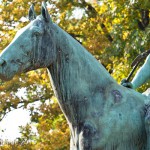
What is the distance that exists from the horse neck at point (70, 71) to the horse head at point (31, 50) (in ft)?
0.29

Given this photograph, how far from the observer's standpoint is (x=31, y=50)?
16.4 feet

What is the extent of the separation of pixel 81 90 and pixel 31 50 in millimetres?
557

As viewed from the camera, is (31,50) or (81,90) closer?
(31,50)

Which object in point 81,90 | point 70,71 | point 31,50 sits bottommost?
point 81,90

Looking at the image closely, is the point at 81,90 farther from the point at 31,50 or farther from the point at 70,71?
the point at 31,50

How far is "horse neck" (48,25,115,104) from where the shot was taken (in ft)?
16.8

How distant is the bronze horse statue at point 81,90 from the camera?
500cm

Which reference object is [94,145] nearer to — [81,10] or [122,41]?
[122,41]

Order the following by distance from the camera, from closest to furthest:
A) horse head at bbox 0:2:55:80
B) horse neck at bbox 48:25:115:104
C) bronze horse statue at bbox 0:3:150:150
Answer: horse head at bbox 0:2:55:80 < bronze horse statue at bbox 0:3:150:150 < horse neck at bbox 48:25:115:104

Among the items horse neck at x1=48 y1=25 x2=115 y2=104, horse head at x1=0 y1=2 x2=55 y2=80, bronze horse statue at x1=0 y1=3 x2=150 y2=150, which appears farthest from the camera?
horse neck at x1=48 y1=25 x2=115 y2=104

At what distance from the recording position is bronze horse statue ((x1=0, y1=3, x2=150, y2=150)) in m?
5.00

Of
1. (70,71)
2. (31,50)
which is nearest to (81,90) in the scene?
(70,71)

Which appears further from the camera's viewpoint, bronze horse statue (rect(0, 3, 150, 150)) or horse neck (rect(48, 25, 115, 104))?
horse neck (rect(48, 25, 115, 104))

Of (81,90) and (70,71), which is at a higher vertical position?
(70,71)
